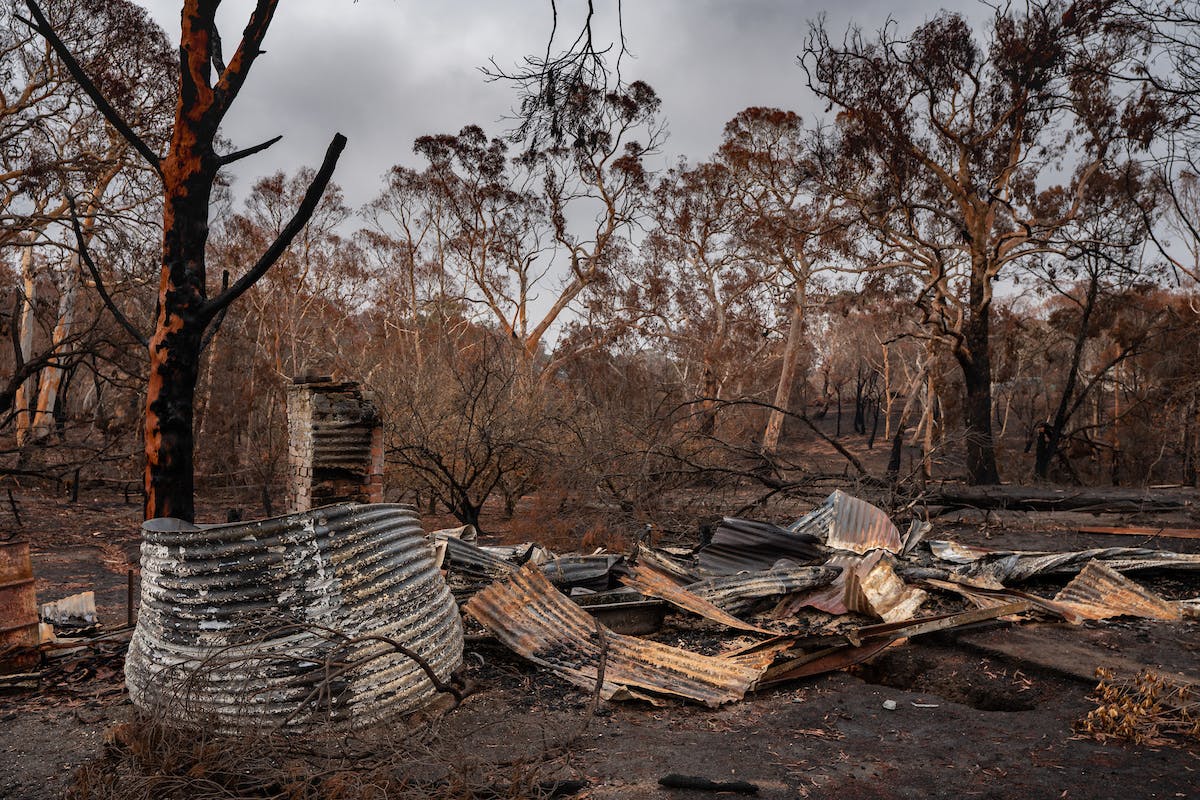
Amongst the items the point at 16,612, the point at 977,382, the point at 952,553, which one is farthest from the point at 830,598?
the point at 977,382

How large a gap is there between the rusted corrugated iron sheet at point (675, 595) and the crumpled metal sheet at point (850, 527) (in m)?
1.65

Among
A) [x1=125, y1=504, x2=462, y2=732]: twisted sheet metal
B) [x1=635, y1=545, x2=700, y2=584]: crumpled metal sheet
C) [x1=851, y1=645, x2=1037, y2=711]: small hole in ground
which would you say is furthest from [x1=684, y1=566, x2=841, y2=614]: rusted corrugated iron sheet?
[x1=125, y1=504, x2=462, y2=732]: twisted sheet metal

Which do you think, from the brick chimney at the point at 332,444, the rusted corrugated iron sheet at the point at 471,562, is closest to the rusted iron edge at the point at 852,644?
the rusted corrugated iron sheet at the point at 471,562

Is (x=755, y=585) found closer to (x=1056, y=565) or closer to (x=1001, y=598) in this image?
(x=1001, y=598)

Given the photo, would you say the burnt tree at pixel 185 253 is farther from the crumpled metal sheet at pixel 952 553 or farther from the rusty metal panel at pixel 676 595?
the crumpled metal sheet at pixel 952 553

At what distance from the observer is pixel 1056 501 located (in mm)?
10117

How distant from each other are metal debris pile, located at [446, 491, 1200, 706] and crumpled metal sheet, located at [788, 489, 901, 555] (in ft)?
0.04

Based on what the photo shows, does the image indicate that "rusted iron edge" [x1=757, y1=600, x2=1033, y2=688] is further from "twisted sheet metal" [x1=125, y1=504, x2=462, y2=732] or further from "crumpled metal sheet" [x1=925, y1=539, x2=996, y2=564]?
"twisted sheet metal" [x1=125, y1=504, x2=462, y2=732]

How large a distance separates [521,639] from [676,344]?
26.5 meters

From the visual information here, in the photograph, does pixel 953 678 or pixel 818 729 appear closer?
pixel 818 729

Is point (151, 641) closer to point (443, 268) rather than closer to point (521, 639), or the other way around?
point (521, 639)

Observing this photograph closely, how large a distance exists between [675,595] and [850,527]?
2199 mm

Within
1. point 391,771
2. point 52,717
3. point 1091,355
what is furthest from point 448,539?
point 1091,355

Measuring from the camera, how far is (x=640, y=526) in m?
9.08
